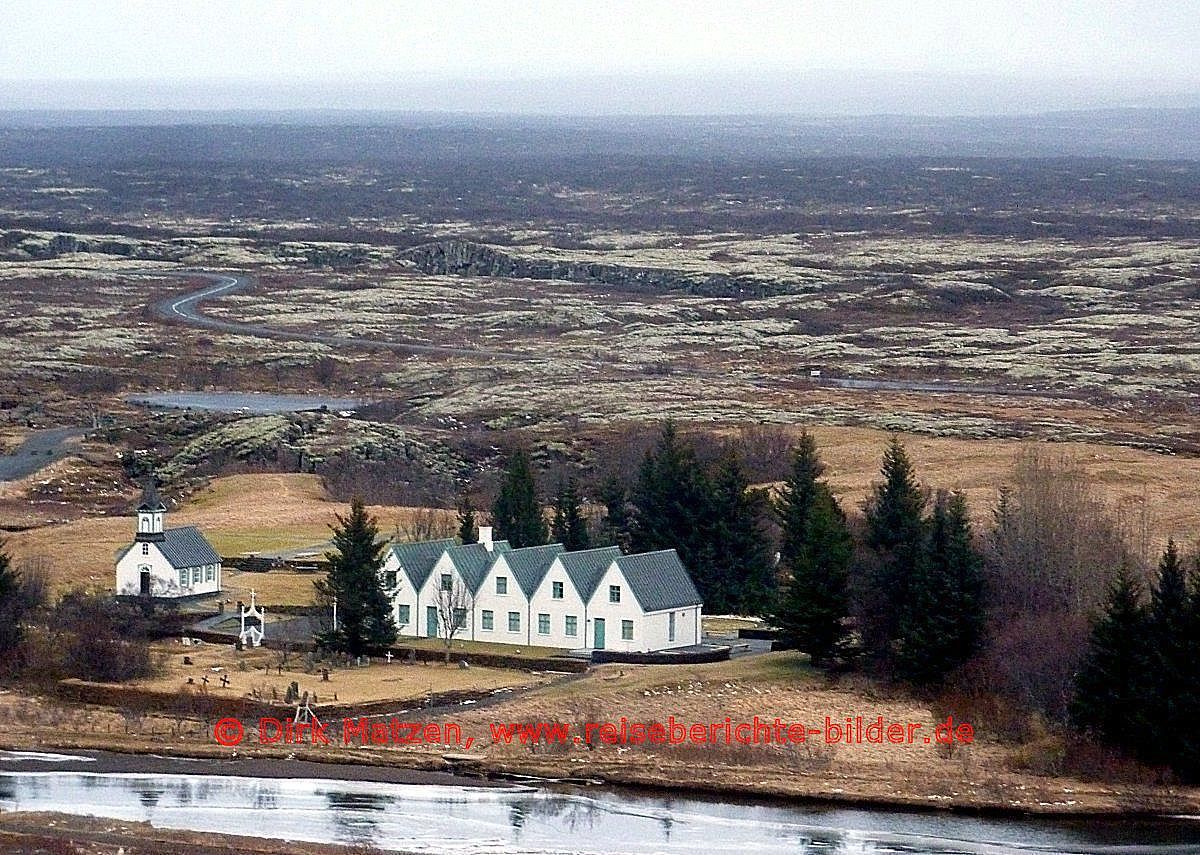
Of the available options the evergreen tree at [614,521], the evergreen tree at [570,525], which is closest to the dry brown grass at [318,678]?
the evergreen tree at [570,525]

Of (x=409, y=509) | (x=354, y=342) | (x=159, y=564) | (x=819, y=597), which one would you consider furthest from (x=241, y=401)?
(x=819, y=597)

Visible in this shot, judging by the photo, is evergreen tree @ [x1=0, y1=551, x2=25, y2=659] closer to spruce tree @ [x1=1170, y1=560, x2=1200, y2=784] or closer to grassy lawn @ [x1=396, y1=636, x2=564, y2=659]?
grassy lawn @ [x1=396, y1=636, x2=564, y2=659]

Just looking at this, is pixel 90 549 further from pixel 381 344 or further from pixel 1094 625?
pixel 381 344

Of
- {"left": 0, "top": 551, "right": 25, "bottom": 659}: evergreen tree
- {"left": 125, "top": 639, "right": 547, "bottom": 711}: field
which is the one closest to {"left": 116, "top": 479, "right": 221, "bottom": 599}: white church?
{"left": 0, "top": 551, "right": 25, "bottom": 659}: evergreen tree

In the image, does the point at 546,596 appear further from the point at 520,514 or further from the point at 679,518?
the point at 520,514

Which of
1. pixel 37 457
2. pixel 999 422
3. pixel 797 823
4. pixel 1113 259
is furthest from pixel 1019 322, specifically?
pixel 797 823
